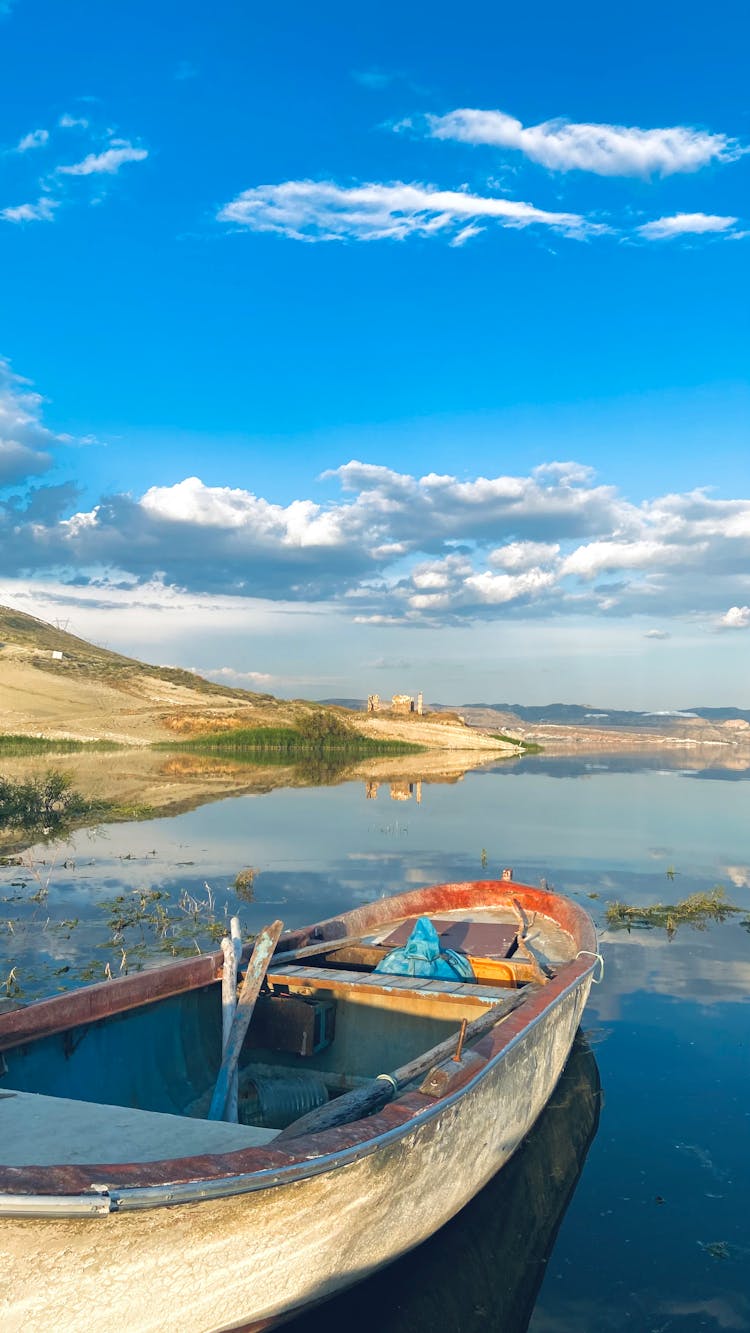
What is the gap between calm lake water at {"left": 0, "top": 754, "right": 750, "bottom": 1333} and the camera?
6023mm

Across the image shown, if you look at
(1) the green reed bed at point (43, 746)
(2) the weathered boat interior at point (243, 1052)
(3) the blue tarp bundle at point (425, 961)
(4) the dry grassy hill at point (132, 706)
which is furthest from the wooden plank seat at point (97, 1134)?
(4) the dry grassy hill at point (132, 706)

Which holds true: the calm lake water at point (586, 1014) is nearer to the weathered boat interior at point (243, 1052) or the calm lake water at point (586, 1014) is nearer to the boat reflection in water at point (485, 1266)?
the boat reflection in water at point (485, 1266)

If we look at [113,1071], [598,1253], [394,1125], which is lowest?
[598,1253]

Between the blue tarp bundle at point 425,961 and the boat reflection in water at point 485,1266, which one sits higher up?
the blue tarp bundle at point 425,961

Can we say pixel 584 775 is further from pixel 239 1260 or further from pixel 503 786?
pixel 239 1260

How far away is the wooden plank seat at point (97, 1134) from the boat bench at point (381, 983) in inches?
113

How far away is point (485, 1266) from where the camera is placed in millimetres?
6293

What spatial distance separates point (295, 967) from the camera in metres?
9.29

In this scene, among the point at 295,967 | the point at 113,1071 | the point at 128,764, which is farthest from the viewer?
the point at 128,764

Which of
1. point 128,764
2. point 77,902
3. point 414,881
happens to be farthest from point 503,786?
point 77,902

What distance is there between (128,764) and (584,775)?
24246 millimetres

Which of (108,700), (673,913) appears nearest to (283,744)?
(108,700)

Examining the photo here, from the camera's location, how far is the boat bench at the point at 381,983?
8188mm

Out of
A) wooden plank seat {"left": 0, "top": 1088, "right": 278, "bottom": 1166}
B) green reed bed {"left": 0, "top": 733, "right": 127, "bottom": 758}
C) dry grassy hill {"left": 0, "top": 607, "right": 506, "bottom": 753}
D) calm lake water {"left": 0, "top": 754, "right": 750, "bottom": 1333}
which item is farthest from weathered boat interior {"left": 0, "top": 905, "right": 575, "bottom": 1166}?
dry grassy hill {"left": 0, "top": 607, "right": 506, "bottom": 753}
